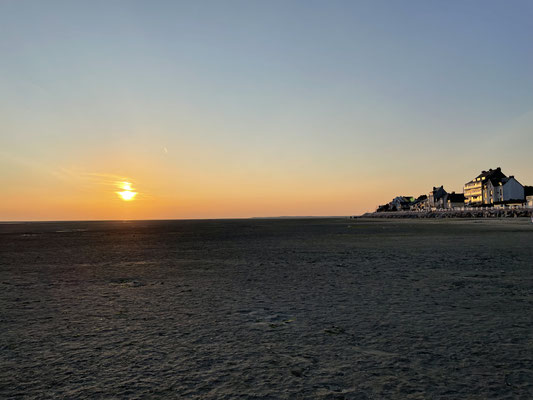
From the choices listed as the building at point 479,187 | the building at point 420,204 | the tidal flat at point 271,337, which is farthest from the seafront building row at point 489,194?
the tidal flat at point 271,337

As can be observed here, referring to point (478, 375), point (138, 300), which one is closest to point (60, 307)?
point (138, 300)

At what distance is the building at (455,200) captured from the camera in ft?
495

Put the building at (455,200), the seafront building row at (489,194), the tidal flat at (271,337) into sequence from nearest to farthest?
the tidal flat at (271,337) < the seafront building row at (489,194) < the building at (455,200)

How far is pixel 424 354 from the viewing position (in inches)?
204

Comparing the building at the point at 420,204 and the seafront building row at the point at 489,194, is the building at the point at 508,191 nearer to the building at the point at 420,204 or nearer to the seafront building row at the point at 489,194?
the seafront building row at the point at 489,194

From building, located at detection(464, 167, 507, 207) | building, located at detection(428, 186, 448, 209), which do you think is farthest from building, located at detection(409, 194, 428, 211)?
building, located at detection(464, 167, 507, 207)

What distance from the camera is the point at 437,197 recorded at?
164 meters

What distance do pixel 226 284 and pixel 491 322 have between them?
6907mm

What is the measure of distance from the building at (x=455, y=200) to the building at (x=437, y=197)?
5.27 m

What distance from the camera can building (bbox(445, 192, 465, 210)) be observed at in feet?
495

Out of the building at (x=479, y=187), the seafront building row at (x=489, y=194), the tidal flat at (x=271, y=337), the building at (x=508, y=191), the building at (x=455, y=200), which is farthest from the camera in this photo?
the building at (x=455, y=200)

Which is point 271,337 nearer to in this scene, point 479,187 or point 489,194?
point 489,194

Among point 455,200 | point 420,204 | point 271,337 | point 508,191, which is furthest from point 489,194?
point 271,337

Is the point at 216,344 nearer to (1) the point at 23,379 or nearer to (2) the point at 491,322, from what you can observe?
(1) the point at 23,379
